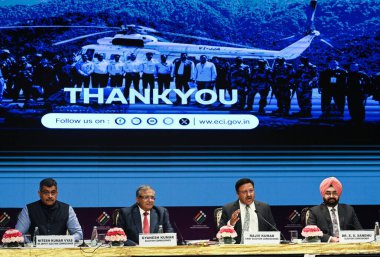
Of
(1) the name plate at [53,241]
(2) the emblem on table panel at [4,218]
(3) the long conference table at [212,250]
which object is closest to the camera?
(3) the long conference table at [212,250]

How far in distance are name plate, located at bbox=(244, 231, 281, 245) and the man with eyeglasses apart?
161 cm

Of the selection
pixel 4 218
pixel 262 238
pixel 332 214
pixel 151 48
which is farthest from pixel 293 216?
pixel 4 218

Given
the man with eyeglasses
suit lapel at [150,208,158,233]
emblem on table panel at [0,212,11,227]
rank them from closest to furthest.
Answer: the man with eyeglasses, suit lapel at [150,208,158,233], emblem on table panel at [0,212,11,227]

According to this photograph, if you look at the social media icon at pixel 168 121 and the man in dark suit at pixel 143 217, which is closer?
the man in dark suit at pixel 143 217

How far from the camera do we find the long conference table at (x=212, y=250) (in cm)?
487

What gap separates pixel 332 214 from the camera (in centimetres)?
623

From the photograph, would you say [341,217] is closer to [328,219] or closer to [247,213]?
[328,219]

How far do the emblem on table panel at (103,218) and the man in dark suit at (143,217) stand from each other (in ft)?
3.14

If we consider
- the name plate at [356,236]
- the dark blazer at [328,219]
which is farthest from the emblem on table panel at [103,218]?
the name plate at [356,236]

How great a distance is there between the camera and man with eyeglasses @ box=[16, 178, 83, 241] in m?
6.13

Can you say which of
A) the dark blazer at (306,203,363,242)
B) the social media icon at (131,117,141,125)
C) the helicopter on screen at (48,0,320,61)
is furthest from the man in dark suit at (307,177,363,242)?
the social media icon at (131,117,141,125)

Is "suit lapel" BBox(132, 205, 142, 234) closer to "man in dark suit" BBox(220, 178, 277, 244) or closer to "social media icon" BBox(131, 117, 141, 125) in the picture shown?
"man in dark suit" BBox(220, 178, 277, 244)

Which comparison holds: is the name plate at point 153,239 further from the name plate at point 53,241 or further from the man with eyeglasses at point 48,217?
the man with eyeglasses at point 48,217

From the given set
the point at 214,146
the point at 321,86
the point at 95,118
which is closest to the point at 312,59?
the point at 321,86
